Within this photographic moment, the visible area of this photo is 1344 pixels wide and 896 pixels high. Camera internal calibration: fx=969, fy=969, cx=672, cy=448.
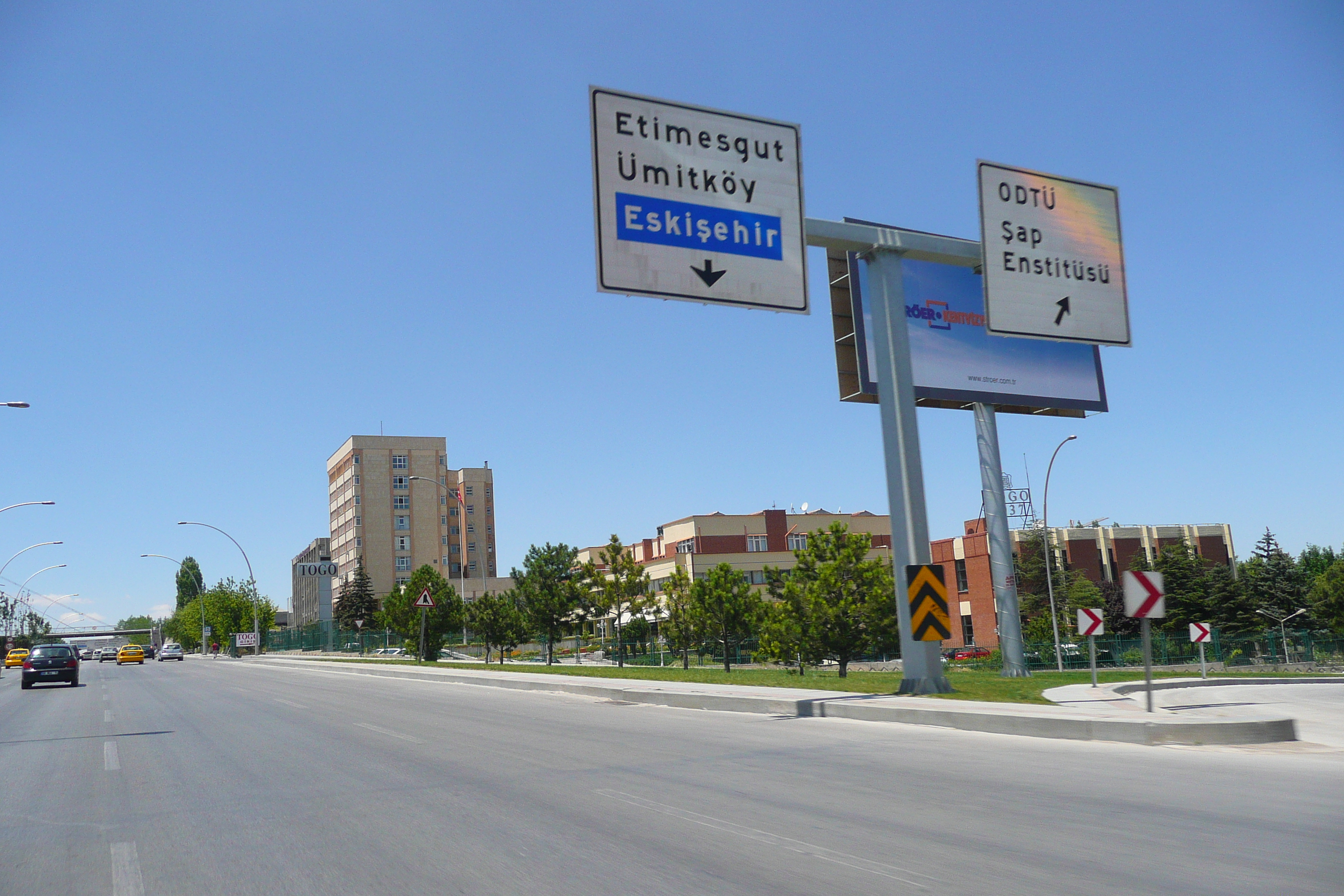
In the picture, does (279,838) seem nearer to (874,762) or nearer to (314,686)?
(874,762)

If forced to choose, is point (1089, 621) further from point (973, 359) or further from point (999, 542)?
point (973, 359)

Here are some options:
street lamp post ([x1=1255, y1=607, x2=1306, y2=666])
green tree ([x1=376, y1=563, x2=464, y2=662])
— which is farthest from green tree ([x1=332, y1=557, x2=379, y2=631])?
street lamp post ([x1=1255, y1=607, x2=1306, y2=666])

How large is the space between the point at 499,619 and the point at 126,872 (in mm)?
→ 50309

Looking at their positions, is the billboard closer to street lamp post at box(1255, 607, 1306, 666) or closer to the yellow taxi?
street lamp post at box(1255, 607, 1306, 666)

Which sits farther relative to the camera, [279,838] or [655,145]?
[655,145]

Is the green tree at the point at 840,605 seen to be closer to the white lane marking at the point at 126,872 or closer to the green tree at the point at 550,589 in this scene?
the green tree at the point at 550,589

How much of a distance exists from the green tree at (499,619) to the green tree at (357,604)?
5900cm

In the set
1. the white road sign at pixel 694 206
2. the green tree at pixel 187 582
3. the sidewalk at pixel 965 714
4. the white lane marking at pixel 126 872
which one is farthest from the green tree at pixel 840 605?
the green tree at pixel 187 582

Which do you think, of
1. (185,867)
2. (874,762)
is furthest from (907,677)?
(185,867)

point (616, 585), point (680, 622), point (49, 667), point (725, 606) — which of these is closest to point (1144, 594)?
point (725, 606)

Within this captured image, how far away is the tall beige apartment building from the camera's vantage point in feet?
440

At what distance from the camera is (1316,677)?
101ft

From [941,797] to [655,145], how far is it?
10.7 metres

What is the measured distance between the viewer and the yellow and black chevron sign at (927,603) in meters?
16.5
